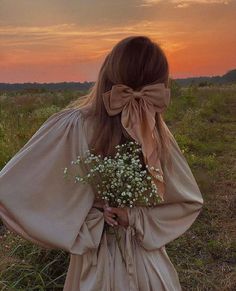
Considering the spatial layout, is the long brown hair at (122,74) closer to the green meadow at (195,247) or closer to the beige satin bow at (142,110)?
the beige satin bow at (142,110)

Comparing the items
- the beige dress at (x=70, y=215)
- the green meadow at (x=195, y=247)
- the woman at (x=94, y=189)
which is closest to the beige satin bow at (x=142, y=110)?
the woman at (x=94, y=189)

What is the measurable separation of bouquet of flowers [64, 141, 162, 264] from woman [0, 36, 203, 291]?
0.15ft

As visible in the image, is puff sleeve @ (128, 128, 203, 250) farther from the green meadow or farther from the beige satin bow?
the green meadow

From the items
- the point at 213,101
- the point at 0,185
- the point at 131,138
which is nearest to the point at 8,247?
the point at 0,185

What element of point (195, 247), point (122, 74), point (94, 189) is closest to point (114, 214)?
point (94, 189)

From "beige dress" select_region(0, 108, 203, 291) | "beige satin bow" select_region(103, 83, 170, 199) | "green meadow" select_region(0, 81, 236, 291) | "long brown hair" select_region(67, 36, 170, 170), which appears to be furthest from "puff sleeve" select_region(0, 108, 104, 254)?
"green meadow" select_region(0, 81, 236, 291)

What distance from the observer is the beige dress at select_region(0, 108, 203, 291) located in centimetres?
281

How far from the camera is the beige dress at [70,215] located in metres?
2.81

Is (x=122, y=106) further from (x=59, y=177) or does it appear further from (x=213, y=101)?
(x=213, y=101)

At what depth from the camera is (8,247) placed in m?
4.90

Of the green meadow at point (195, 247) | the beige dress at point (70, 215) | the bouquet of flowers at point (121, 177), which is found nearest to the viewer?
the bouquet of flowers at point (121, 177)

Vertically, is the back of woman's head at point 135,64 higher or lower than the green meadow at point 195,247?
higher

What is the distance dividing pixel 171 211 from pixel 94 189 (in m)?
0.44

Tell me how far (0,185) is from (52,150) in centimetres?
28
